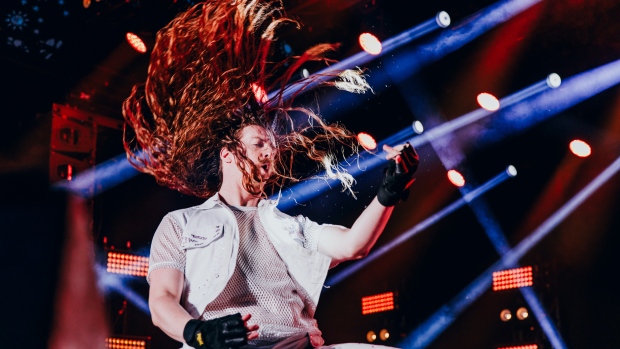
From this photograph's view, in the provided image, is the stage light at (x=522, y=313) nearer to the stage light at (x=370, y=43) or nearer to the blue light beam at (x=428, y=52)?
the blue light beam at (x=428, y=52)

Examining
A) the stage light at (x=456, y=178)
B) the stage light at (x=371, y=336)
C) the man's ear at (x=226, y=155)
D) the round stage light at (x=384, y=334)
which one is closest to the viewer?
the man's ear at (x=226, y=155)

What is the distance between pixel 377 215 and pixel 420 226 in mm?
6911

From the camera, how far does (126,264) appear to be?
25.5ft

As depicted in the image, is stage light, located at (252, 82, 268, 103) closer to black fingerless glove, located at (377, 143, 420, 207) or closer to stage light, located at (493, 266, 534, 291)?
black fingerless glove, located at (377, 143, 420, 207)

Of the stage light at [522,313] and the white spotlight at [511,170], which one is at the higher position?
the white spotlight at [511,170]

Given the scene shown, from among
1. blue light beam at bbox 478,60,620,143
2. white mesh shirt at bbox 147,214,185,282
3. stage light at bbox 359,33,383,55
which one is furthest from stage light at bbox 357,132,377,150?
white mesh shirt at bbox 147,214,185,282

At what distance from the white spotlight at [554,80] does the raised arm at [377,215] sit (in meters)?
4.84

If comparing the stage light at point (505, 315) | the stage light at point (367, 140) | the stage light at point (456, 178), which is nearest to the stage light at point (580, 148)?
the stage light at point (456, 178)

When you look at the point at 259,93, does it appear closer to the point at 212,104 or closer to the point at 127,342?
the point at 212,104

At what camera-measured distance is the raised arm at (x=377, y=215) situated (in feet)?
8.89

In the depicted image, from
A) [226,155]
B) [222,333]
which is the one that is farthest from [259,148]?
[222,333]

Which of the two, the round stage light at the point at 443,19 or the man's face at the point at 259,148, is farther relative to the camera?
the round stage light at the point at 443,19

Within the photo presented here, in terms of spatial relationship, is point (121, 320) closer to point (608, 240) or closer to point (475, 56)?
point (475, 56)

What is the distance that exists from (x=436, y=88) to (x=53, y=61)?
13.2 ft
